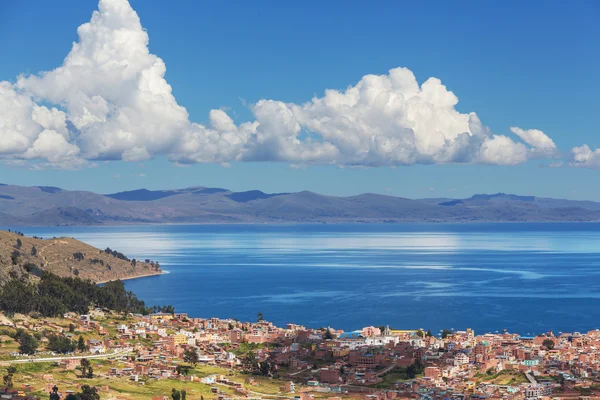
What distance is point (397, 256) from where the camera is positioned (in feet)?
553

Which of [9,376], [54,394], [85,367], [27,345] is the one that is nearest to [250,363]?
[85,367]

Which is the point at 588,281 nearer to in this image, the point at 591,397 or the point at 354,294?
the point at 354,294

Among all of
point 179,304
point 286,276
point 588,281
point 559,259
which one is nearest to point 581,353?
point 179,304

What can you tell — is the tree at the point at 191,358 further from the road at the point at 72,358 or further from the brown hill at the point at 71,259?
the brown hill at the point at 71,259

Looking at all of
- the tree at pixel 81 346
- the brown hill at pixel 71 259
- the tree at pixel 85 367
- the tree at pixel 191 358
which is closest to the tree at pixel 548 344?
the tree at pixel 191 358

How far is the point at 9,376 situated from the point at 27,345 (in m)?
8.12

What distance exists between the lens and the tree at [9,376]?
137ft

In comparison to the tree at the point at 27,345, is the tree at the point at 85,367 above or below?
below

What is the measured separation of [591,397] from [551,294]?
190 ft

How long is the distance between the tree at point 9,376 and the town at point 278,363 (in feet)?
0.42

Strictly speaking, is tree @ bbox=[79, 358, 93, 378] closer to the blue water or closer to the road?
the road

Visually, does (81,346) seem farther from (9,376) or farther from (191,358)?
(9,376)

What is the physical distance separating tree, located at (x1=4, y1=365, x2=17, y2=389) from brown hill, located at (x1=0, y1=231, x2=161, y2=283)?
47.3m

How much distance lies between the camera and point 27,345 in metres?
50.6
